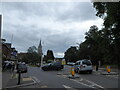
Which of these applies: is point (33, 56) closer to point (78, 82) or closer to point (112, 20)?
point (78, 82)

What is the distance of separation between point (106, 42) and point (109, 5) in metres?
2.72

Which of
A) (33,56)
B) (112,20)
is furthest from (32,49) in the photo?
(112,20)

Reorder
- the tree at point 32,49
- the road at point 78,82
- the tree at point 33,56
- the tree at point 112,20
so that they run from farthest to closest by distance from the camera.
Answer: the tree at point 32,49 < the tree at point 33,56 < the road at point 78,82 < the tree at point 112,20

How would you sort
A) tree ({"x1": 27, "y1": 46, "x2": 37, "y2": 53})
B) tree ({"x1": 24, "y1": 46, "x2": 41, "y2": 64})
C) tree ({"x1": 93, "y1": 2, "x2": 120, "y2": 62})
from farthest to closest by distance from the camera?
tree ({"x1": 27, "y1": 46, "x2": 37, "y2": 53})
tree ({"x1": 24, "y1": 46, "x2": 41, "y2": 64})
tree ({"x1": 93, "y1": 2, "x2": 120, "y2": 62})

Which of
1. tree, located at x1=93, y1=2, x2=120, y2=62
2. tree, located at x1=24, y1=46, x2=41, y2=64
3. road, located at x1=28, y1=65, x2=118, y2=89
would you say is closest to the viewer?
tree, located at x1=93, y1=2, x2=120, y2=62

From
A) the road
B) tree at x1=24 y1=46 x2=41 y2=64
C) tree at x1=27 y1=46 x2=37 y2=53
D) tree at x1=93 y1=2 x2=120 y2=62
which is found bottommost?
the road

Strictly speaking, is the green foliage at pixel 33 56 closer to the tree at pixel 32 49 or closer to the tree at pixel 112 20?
the tree at pixel 32 49

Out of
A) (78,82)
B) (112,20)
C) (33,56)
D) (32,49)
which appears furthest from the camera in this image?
(32,49)

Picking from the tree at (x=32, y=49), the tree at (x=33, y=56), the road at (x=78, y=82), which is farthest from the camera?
the tree at (x=32, y=49)

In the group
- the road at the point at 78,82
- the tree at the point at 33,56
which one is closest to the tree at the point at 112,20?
the road at the point at 78,82

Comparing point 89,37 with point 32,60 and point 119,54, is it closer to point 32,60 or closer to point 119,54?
point 32,60

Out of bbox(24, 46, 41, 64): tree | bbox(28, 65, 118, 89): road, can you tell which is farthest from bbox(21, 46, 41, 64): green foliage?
bbox(28, 65, 118, 89): road

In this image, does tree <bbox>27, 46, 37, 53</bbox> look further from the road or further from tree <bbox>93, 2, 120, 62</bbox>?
tree <bbox>93, 2, 120, 62</bbox>

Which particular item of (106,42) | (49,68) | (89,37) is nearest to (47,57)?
(89,37)
